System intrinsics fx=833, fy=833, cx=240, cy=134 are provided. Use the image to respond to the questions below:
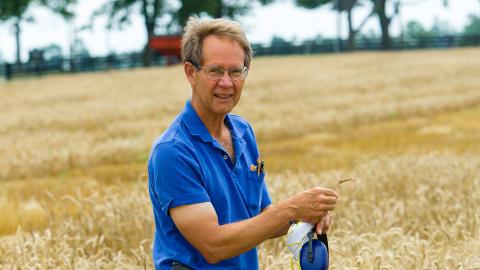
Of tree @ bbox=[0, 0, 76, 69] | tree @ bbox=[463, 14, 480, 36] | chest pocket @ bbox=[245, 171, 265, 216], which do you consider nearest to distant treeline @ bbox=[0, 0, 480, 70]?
tree @ bbox=[0, 0, 76, 69]

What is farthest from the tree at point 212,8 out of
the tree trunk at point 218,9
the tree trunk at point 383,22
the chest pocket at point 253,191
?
the chest pocket at point 253,191

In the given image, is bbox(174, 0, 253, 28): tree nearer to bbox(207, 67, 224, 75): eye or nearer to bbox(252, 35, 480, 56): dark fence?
bbox(252, 35, 480, 56): dark fence

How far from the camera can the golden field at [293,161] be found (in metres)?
5.74

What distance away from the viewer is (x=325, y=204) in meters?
3.27

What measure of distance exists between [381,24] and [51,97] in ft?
109

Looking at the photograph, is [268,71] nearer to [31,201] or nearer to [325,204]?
[31,201]

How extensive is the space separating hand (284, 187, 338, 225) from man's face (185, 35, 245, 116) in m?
0.60

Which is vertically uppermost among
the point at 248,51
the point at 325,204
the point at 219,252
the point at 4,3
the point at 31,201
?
the point at 4,3

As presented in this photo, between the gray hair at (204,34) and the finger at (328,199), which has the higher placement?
the gray hair at (204,34)

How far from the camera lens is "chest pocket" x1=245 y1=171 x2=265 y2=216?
385cm

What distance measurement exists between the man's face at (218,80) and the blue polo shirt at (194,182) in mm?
90

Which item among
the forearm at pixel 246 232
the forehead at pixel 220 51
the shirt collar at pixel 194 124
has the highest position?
the forehead at pixel 220 51

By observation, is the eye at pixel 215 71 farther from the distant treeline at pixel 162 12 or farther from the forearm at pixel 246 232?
the distant treeline at pixel 162 12

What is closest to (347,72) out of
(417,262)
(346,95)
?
(346,95)
